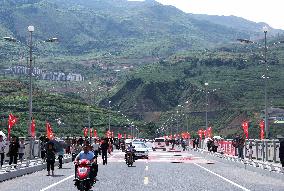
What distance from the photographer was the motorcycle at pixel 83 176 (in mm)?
18891

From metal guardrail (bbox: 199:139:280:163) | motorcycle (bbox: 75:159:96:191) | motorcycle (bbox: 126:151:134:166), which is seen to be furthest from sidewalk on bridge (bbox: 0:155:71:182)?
metal guardrail (bbox: 199:139:280:163)

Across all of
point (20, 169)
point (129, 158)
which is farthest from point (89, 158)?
point (129, 158)

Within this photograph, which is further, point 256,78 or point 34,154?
point 256,78

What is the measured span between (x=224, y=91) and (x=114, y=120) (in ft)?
111

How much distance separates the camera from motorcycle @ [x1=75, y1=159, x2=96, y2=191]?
62.0 ft

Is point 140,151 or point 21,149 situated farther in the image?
point 140,151

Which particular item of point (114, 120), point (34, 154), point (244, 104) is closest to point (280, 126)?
point (244, 104)

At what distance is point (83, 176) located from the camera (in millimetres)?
18906

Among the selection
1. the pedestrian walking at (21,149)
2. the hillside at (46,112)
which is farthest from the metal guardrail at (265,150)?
the hillside at (46,112)

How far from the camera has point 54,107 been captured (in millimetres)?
137000

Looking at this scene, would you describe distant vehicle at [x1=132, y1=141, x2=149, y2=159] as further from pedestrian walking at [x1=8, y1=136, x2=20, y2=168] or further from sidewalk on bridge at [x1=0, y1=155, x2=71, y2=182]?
pedestrian walking at [x1=8, y1=136, x2=20, y2=168]

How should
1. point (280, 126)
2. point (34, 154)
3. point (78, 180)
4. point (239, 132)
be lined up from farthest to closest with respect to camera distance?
point (239, 132), point (280, 126), point (34, 154), point (78, 180)

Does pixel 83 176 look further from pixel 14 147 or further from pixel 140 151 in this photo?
pixel 140 151

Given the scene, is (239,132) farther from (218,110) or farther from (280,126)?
(218,110)
